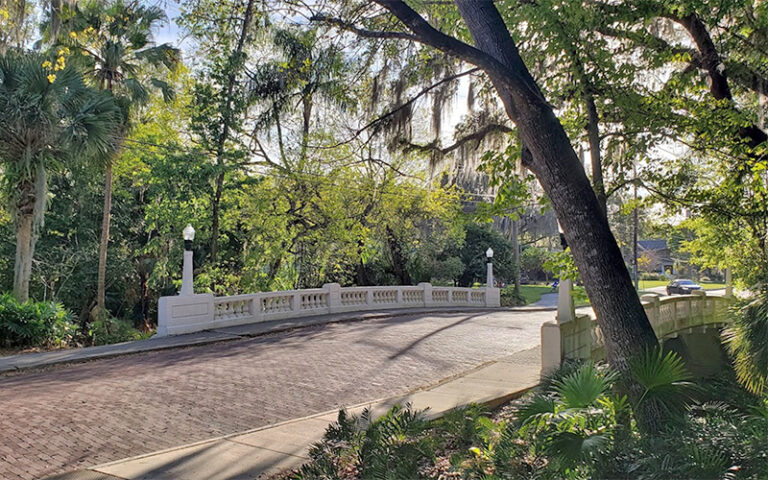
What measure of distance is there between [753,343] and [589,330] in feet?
15.4

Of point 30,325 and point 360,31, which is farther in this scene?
point 30,325

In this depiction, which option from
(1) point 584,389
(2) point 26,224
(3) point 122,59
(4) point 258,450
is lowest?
(4) point 258,450

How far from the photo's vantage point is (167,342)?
13047 millimetres

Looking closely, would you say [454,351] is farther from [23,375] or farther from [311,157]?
[311,157]

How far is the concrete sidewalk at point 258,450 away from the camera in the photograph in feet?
16.1

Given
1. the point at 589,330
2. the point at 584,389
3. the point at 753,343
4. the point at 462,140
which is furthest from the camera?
the point at 462,140

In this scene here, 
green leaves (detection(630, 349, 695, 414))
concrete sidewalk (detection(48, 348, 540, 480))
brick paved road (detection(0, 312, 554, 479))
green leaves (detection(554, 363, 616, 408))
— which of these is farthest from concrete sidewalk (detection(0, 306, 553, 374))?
green leaves (detection(630, 349, 695, 414))

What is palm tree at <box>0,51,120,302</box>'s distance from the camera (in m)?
13.9

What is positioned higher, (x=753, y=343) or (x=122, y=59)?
(x=122, y=59)

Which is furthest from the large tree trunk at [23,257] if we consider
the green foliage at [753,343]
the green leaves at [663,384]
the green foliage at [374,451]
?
the green foliage at [753,343]

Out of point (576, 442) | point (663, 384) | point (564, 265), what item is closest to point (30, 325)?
point (564, 265)

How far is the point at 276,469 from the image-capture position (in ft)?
16.6

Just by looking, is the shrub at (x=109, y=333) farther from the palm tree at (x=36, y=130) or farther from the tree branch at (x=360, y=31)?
the tree branch at (x=360, y=31)

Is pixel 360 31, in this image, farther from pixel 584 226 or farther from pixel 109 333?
pixel 109 333
